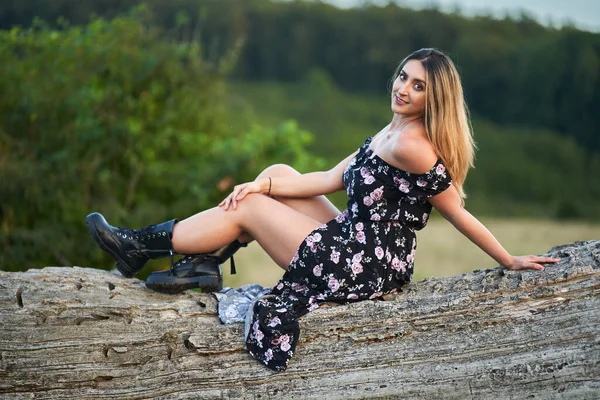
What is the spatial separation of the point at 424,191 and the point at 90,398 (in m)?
1.85

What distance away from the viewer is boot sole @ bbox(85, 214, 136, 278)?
3.71 m

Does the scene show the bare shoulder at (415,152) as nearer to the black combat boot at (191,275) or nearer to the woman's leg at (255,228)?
the woman's leg at (255,228)

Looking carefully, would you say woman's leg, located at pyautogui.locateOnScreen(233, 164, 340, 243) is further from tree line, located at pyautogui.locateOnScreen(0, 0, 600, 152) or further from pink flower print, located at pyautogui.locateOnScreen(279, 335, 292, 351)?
tree line, located at pyautogui.locateOnScreen(0, 0, 600, 152)

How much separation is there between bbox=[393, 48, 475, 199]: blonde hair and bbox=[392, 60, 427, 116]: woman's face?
4 centimetres

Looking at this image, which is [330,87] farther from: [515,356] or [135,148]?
[515,356]

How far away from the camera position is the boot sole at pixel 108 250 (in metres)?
3.71

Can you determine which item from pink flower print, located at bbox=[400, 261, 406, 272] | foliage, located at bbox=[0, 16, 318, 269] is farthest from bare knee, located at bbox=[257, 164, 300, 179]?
foliage, located at bbox=[0, 16, 318, 269]

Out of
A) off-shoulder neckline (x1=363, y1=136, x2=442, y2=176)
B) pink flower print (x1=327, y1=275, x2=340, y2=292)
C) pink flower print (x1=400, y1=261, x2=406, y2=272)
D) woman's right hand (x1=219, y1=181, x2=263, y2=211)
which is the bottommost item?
pink flower print (x1=327, y1=275, x2=340, y2=292)

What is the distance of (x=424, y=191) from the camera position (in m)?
3.39

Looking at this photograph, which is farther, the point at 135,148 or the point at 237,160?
the point at 237,160

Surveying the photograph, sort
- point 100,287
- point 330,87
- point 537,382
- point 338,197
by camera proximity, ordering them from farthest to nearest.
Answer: point 330,87 → point 338,197 → point 100,287 → point 537,382

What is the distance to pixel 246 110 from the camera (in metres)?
11.5

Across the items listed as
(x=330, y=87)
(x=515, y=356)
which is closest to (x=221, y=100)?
(x=515, y=356)

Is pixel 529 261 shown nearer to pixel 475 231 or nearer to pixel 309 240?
pixel 475 231
